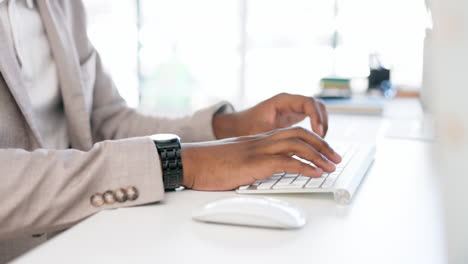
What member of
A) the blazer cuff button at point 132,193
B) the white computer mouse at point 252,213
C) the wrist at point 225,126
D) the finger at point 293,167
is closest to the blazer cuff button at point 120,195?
→ the blazer cuff button at point 132,193

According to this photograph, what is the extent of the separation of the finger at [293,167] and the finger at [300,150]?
0.6 inches

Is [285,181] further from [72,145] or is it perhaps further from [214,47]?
[214,47]

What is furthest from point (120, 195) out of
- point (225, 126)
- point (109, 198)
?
point (225, 126)

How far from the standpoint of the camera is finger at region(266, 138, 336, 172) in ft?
2.33

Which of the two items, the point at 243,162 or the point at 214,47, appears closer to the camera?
the point at 243,162

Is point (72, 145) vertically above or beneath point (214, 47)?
beneath

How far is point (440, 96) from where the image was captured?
36cm

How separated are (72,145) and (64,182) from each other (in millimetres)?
533

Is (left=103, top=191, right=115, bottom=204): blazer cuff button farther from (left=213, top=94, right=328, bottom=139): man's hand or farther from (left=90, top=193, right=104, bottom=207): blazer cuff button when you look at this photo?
(left=213, top=94, right=328, bottom=139): man's hand

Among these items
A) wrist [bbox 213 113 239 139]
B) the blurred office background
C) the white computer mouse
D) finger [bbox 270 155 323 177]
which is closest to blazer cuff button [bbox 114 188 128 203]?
the white computer mouse

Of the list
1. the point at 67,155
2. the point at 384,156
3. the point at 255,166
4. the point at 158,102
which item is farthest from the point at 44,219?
the point at 158,102

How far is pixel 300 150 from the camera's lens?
710 millimetres

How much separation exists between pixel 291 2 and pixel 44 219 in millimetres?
4717

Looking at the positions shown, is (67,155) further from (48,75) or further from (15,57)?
(48,75)
